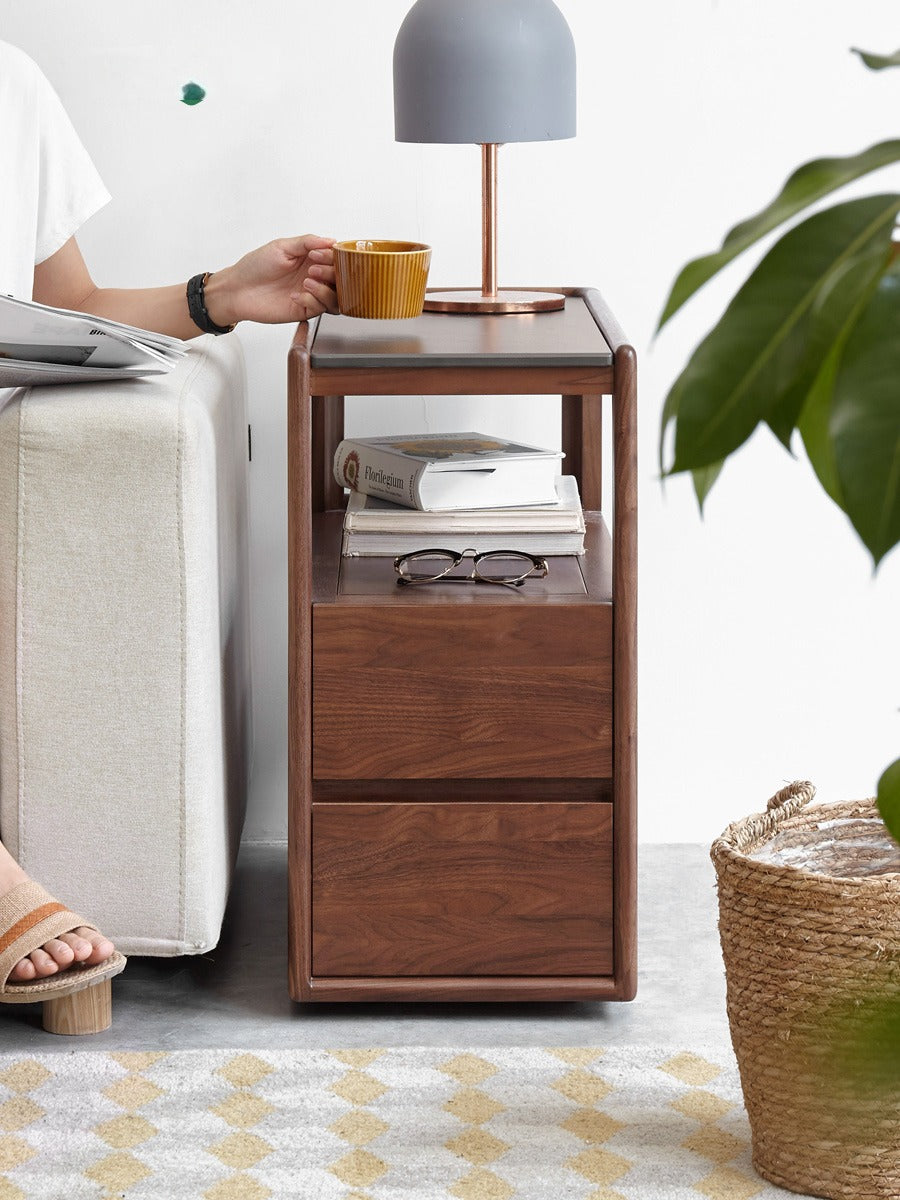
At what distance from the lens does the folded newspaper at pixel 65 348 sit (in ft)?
4.50

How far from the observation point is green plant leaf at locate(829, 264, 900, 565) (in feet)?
0.82

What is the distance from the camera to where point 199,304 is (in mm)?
1690

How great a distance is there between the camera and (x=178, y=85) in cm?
190

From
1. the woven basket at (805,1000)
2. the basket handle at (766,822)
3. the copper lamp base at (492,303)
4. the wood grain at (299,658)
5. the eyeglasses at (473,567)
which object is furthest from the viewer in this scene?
the copper lamp base at (492,303)

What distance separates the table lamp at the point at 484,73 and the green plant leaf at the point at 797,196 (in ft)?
4.42

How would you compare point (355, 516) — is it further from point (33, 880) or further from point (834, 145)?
point (834, 145)

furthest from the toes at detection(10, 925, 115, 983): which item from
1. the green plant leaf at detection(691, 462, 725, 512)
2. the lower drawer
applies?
the green plant leaf at detection(691, 462, 725, 512)

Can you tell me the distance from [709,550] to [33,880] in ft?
3.25

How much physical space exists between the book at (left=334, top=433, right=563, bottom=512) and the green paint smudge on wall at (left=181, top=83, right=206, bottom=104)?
58cm

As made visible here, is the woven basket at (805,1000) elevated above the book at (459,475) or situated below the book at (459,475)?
below

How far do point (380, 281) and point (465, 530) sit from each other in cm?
26

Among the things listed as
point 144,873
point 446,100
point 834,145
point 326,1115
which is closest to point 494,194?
point 446,100

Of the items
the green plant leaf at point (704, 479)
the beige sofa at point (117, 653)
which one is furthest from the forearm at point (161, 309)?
the green plant leaf at point (704, 479)

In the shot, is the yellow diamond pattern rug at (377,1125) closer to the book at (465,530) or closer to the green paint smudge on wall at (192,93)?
the book at (465,530)
